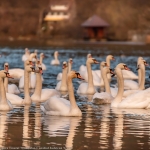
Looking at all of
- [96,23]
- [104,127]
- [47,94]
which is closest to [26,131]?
[104,127]

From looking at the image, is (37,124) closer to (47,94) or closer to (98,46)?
(47,94)

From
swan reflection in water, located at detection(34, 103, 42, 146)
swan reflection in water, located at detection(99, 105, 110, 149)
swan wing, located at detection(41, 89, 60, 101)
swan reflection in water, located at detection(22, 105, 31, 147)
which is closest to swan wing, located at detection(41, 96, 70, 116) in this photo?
swan reflection in water, located at detection(34, 103, 42, 146)

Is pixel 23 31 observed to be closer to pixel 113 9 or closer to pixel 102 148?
pixel 113 9

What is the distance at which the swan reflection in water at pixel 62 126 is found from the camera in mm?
12438

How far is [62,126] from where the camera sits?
13.8 m

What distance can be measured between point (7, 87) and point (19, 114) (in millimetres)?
4061

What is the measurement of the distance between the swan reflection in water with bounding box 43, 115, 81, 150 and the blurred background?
213 ft

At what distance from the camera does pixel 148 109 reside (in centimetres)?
1669

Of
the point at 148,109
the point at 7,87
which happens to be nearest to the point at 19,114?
the point at 148,109

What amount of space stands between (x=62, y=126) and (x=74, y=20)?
94.0 metres

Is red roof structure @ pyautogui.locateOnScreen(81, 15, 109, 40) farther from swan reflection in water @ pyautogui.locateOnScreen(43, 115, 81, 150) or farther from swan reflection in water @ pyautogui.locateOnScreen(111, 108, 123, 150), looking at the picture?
swan reflection in water @ pyautogui.locateOnScreen(43, 115, 81, 150)

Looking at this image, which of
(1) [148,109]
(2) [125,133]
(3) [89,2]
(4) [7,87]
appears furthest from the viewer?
(3) [89,2]

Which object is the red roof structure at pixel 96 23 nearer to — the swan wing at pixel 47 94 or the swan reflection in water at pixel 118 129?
the swan wing at pixel 47 94

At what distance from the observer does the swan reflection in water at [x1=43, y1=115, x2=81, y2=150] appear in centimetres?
1244
